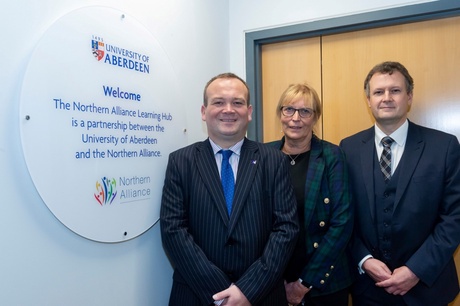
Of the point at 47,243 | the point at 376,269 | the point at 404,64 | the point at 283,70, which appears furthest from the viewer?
the point at 283,70

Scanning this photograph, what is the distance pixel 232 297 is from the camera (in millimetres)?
1292

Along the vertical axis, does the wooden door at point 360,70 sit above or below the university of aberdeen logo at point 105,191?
above

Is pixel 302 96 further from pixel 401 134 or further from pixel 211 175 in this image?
pixel 211 175

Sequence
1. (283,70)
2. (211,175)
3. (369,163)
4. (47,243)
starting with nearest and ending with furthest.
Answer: (47,243), (211,175), (369,163), (283,70)

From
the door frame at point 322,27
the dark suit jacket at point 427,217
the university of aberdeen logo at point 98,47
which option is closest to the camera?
the university of aberdeen logo at point 98,47

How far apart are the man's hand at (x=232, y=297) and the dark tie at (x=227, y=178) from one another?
11.7 inches

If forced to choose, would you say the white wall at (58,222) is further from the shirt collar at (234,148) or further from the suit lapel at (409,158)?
the suit lapel at (409,158)

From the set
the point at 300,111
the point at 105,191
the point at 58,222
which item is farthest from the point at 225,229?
the point at 300,111

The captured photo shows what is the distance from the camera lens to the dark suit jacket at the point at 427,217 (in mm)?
1483

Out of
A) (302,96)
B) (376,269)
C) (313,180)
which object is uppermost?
(302,96)

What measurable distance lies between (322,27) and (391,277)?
1.42 m

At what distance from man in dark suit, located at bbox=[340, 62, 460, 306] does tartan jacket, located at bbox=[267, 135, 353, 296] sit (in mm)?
97

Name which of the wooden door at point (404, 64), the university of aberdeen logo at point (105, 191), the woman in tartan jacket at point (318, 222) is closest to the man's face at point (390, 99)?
the woman in tartan jacket at point (318, 222)

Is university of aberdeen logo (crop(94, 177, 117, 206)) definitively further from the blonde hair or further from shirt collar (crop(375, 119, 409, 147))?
shirt collar (crop(375, 119, 409, 147))
